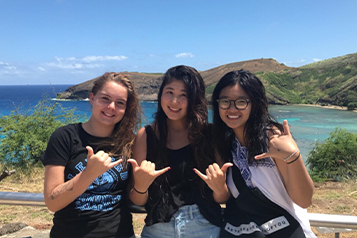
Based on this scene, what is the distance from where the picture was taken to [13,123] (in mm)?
10492

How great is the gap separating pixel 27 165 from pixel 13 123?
171 centimetres

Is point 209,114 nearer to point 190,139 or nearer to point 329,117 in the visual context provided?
point 190,139

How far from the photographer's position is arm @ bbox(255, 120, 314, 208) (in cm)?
183

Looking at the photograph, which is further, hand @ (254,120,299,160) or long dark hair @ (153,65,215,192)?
long dark hair @ (153,65,215,192)

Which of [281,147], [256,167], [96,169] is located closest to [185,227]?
[256,167]

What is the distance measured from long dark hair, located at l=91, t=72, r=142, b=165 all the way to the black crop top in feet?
0.62

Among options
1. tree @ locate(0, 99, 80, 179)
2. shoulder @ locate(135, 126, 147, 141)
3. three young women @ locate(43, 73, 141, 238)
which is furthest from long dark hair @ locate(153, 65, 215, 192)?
tree @ locate(0, 99, 80, 179)

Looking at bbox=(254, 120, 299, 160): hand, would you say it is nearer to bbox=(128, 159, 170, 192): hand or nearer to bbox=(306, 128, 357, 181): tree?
bbox=(128, 159, 170, 192): hand

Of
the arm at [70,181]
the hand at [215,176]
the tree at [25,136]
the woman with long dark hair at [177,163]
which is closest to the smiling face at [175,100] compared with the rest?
the woman with long dark hair at [177,163]

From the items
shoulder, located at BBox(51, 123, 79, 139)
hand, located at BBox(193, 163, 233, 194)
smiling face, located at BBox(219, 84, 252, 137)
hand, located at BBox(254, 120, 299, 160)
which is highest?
smiling face, located at BBox(219, 84, 252, 137)

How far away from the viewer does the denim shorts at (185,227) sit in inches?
81.8

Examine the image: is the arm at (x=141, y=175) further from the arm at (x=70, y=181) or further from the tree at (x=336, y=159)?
the tree at (x=336, y=159)

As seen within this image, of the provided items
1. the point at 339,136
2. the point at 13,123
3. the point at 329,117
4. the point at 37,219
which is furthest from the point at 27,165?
the point at 329,117

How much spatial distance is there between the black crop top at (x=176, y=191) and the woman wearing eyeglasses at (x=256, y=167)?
6.6 inches
